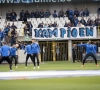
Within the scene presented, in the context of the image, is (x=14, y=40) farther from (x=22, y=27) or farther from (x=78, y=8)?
(x=78, y=8)

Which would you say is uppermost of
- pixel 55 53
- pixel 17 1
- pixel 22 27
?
pixel 17 1

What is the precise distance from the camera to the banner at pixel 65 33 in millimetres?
42250

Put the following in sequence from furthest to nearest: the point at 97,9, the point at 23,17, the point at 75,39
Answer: the point at 97,9, the point at 23,17, the point at 75,39

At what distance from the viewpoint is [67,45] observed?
4400cm

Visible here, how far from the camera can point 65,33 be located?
140 feet

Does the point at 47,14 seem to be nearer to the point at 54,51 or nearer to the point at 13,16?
the point at 13,16

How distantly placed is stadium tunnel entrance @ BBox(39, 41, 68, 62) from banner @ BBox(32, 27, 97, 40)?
133 centimetres

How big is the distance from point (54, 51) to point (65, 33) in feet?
7.92

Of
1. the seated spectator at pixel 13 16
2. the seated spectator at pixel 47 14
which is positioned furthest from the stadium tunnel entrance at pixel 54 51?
the seated spectator at pixel 13 16

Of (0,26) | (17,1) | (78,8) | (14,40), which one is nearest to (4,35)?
(14,40)

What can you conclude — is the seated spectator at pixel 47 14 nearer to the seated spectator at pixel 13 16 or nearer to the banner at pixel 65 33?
the seated spectator at pixel 13 16

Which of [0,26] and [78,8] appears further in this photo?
[78,8]

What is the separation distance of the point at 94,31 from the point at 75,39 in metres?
2.39

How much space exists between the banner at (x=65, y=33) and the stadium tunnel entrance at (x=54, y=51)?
1331mm
